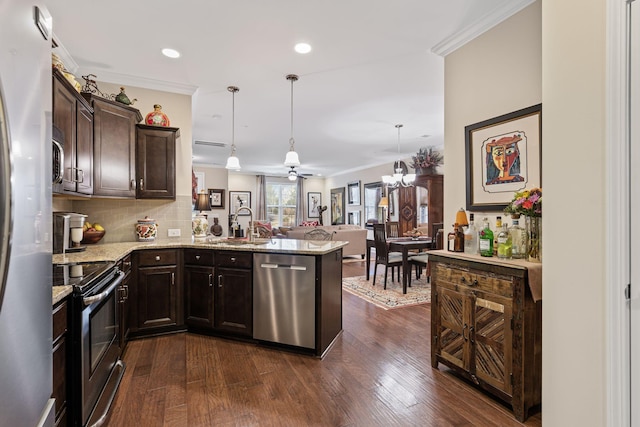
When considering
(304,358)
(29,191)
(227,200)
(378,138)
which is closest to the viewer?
(29,191)

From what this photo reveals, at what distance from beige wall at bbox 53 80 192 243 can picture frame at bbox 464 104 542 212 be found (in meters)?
3.11

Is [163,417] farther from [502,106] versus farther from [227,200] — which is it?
[227,200]

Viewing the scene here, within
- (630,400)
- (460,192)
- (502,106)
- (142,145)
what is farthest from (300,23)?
(630,400)

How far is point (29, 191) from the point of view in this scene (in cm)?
79

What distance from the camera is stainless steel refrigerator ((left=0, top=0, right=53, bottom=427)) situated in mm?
687

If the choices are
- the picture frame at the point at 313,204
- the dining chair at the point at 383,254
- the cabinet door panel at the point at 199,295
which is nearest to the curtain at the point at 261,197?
the picture frame at the point at 313,204

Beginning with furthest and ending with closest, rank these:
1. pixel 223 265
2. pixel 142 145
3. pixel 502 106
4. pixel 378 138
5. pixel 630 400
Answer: pixel 378 138
pixel 142 145
pixel 223 265
pixel 502 106
pixel 630 400

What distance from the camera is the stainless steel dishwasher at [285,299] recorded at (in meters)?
2.74

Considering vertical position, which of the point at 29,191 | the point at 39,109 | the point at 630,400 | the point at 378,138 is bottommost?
the point at 630,400

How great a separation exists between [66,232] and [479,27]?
3.72 meters

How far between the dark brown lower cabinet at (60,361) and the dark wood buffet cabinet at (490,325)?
233 centimetres

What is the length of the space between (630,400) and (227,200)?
404 inches

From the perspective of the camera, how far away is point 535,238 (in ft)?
6.53

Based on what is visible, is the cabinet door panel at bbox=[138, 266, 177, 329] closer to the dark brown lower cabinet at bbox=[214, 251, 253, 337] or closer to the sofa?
the dark brown lower cabinet at bbox=[214, 251, 253, 337]
